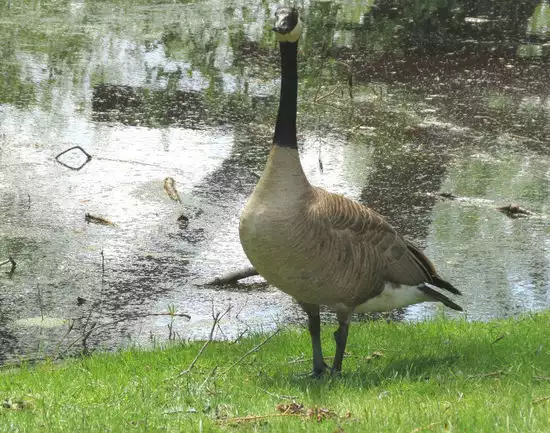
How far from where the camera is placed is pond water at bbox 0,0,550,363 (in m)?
7.41

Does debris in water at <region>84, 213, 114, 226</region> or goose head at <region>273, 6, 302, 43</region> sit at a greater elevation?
goose head at <region>273, 6, 302, 43</region>

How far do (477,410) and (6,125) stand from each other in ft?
24.8

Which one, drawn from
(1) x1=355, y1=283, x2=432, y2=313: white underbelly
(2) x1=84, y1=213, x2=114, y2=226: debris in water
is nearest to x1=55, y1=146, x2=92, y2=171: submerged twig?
(2) x1=84, y1=213, x2=114, y2=226: debris in water

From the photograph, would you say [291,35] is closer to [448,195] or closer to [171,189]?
[171,189]

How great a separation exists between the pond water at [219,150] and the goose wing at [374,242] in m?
1.49

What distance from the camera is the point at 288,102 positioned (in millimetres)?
5453

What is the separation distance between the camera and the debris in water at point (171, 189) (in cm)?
922

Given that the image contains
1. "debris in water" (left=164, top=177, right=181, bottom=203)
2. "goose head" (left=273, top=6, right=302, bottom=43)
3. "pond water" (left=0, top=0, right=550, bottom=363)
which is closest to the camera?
"goose head" (left=273, top=6, right=302, bottom=43)

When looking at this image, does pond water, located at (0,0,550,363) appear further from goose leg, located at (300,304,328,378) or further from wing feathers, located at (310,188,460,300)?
wing feathers, located at (310,188,460,300)

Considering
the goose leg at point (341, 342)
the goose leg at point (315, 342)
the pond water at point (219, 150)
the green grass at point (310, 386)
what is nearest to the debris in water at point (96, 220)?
the pond water at point (219, 150)

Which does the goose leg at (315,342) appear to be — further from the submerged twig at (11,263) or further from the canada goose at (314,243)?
the submerged twig at (11,263)

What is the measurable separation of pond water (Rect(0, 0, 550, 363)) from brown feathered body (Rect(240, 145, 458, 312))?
60.2 inches

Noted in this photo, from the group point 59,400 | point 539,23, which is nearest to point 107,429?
point 59,400

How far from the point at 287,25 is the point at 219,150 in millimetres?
5245
